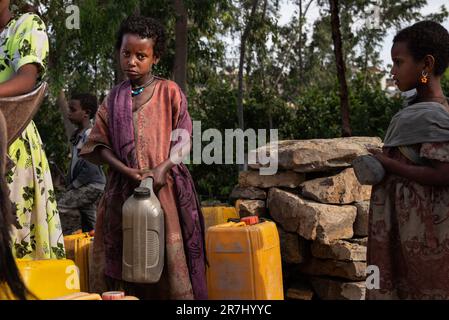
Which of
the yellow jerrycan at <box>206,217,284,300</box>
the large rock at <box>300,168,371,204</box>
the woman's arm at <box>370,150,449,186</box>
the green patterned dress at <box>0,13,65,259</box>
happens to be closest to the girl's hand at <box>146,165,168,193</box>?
the green patterned dress at <box>0,13,65,259</box>

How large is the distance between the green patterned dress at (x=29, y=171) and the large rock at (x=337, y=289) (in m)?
2.37

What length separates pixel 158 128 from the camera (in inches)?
123

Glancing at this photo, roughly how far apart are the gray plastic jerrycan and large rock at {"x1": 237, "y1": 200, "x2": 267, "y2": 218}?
1.80 meters

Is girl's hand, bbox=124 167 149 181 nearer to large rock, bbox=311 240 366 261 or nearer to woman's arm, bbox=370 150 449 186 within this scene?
woman's arm, bbox=370 150 449 186

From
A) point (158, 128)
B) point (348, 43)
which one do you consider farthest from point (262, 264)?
point (348, 43)

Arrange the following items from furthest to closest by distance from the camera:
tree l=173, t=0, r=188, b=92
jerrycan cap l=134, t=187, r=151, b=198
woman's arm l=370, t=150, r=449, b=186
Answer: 1. tree l=173, t=0, r=188, b=92
2. jerrycan cap l=134, t=187, r=151, b=198
3. woman's arm l=370, t=150, r=449, b=186

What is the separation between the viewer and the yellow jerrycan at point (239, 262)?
3555 mm

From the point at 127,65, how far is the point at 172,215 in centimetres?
75

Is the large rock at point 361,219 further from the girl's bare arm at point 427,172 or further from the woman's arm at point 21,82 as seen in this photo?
the woman's arm at point 21,82

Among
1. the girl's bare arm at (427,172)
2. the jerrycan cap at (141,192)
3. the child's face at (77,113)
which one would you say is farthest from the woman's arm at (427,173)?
the child's face at (77,113)

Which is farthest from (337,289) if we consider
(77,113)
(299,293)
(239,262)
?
(77,113)

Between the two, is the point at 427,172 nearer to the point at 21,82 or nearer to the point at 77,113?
the point at 21,82

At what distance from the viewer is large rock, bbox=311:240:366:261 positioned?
4348mm
